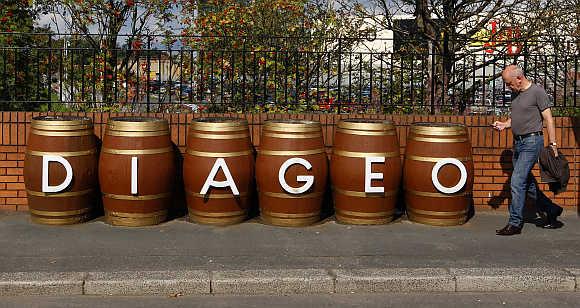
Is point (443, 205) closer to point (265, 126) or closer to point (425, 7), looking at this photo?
point (265, 126)

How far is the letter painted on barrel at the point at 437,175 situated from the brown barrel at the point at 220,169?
1.93m

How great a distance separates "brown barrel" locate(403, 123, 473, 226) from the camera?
763 cm

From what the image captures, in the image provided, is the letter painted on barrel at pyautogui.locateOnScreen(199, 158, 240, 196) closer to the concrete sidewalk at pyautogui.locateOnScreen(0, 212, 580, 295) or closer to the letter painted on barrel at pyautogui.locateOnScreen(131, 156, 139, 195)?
the concrete sidewalk at pyautogui.locateOnScreen(0, 212, 580, 295)

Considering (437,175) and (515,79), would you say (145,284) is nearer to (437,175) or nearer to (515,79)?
(437,175)

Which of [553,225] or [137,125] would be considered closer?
[137,125]

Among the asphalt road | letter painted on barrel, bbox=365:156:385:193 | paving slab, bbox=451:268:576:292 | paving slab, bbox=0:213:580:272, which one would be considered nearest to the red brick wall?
paving slab, bbox=0:213:580:272

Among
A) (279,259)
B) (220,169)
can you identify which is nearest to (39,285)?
(279,259)

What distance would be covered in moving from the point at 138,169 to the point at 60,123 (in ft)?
3.07

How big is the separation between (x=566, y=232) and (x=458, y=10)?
3.89 meters

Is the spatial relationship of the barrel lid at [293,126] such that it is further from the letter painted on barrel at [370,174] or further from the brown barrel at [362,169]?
the letter painted on barrel at [370,174]

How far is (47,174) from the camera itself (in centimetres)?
744

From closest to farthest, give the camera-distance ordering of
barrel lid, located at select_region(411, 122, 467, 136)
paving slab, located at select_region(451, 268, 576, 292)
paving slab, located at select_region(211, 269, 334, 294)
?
1. paving slab, located at select_region(211, 269, 334, 294)
2. paving slab, located at select_region(451, 268, 576, 292)
3. barrel lid, located at select_region(411, 122, 467, 136)

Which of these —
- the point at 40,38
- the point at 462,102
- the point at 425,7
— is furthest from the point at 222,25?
→ the point at 462,102

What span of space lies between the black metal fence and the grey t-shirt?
1659 mm
